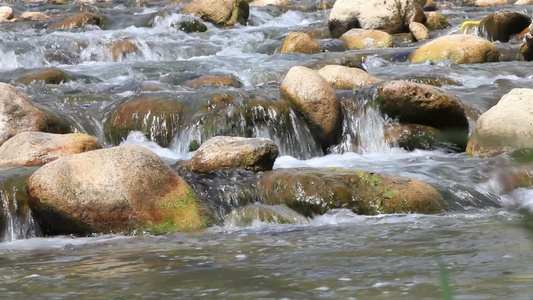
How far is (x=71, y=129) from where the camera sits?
953 centimetres

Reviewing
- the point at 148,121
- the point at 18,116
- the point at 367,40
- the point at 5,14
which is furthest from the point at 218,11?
the point at 18,116

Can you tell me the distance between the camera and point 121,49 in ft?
52.8

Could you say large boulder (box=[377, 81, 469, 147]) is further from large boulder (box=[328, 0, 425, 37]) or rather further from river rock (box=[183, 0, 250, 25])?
river rock (box=[183, 0, 250, 25])

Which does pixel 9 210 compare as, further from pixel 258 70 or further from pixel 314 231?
pixel 258 70

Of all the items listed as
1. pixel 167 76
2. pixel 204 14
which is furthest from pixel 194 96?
pixel 204 14

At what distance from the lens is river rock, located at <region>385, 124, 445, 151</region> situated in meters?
9.66

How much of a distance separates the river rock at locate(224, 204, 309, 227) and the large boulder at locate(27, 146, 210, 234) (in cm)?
25

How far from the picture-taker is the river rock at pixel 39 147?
755 centimetres

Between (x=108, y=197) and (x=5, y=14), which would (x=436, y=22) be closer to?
(x=5, y=14)

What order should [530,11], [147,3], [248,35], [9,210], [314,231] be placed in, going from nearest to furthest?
[314,231] < [9,210] < [248,35] < [530,11] < [147,3]

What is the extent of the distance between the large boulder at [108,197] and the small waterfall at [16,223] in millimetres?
86

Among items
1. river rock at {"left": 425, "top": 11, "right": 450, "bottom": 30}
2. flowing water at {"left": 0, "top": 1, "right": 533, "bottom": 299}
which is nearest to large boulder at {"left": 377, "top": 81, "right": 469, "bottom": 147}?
flowing water at {"left": 0, "top": 1, "right": 533, "bottom": 299}

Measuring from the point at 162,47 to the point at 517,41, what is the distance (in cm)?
761

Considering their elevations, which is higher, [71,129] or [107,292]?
[107,292]
